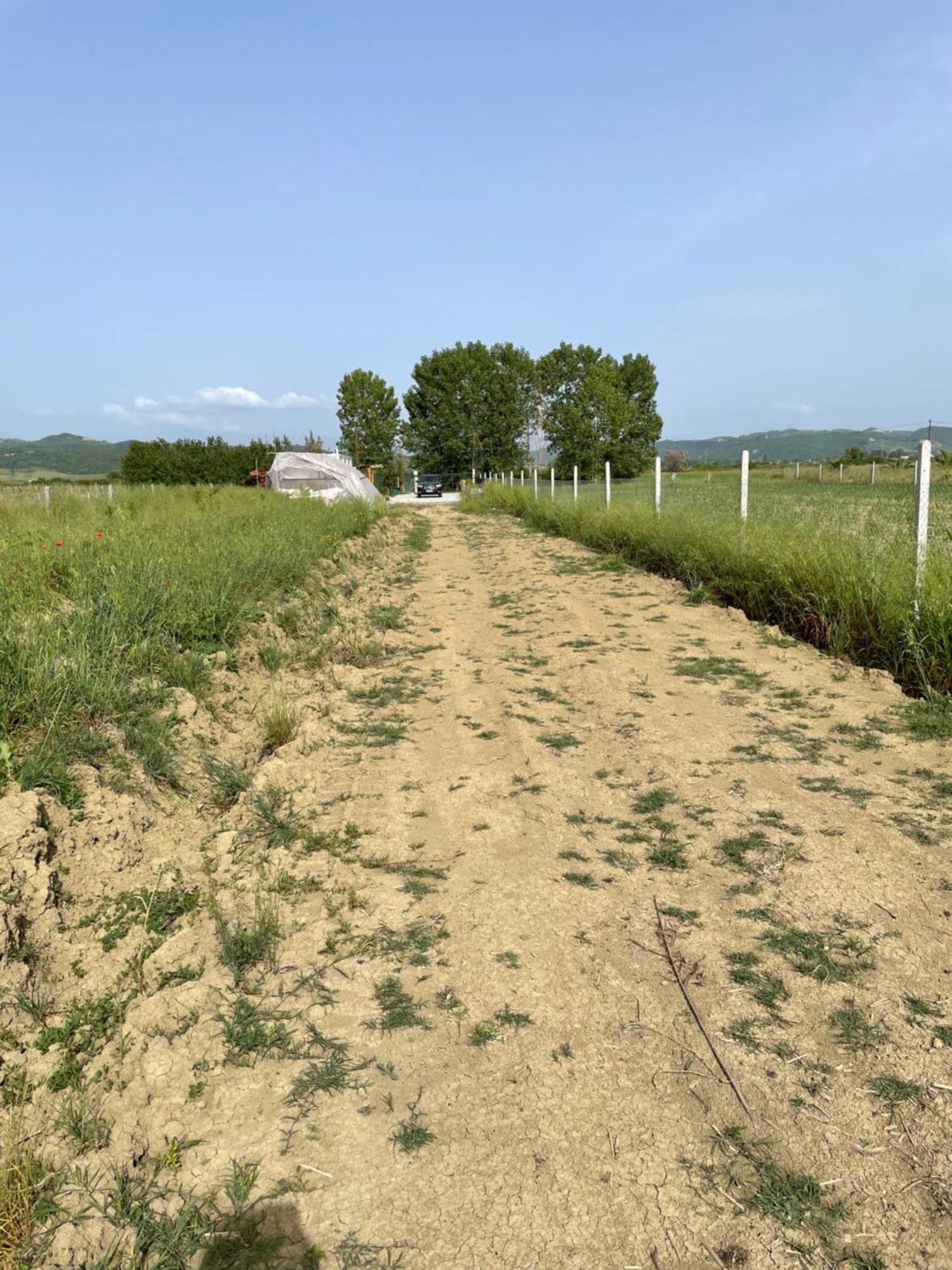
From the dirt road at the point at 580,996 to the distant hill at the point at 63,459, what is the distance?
3272 inches

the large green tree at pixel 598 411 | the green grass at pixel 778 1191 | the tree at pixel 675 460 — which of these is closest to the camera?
the green grass at pixel 778 1191

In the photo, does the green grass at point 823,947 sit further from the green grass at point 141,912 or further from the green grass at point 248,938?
the green grass at point 141,912

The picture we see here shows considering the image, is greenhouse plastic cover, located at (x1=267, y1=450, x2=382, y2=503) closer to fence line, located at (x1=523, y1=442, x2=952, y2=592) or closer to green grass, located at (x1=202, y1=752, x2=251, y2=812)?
fence line, located at (x1=523, y1=442, x2=952, y2=592)

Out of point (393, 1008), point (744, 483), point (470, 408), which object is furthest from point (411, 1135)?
point (470, 408)

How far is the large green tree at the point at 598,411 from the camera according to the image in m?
59.3

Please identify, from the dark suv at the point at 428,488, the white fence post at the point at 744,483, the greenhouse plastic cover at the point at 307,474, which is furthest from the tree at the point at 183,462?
the white fence post at the point at 744,483

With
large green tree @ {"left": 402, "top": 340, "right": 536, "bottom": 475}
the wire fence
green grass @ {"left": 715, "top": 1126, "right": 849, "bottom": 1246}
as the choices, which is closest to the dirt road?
green grass @ {"left": 715, "top": 1126, "right": 849, "bottom": 1246}

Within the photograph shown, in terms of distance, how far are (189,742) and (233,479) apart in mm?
43381

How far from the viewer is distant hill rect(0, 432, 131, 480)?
94438 millimetres

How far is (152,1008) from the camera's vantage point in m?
2.47

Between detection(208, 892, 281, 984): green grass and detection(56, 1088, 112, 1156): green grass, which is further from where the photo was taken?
detection(208, 892, 281, 984): green grass

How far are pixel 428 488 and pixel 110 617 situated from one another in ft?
139

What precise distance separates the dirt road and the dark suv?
42198 mm

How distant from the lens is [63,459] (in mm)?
120500
